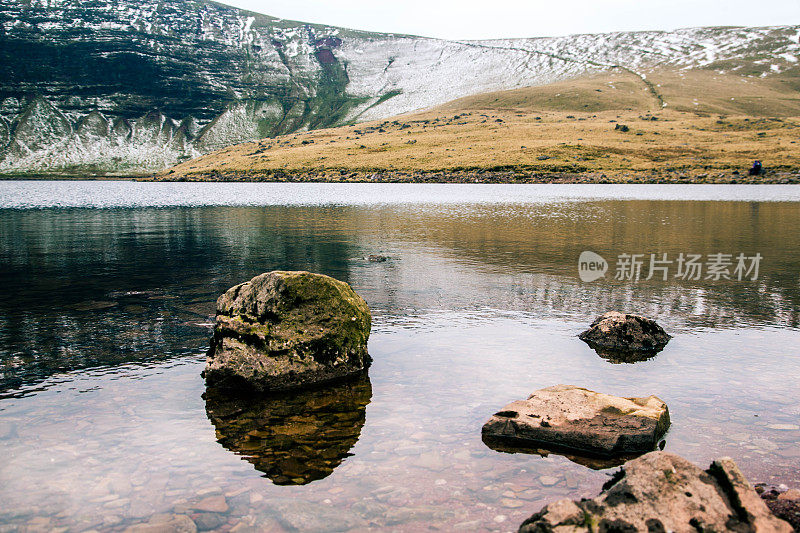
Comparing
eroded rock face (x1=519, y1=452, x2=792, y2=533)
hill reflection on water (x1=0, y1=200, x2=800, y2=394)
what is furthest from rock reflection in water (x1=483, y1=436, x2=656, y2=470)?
hill reflection on water (x1=0, y1=200, x2=800, y2=394)

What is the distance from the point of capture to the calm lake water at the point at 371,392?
32.7 ft

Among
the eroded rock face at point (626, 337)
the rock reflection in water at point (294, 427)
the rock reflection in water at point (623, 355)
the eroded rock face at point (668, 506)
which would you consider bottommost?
the rock reflection in water at point (294, 427)

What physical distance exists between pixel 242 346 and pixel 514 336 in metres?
9.58

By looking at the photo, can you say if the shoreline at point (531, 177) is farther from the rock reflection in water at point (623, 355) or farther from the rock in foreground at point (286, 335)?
the rock in foreground at point (286, 335)

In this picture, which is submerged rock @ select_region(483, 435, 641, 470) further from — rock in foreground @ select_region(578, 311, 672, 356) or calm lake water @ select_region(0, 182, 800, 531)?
rock in foreground @ select_region(578, 311, 672, 356)

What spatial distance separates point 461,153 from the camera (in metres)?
183

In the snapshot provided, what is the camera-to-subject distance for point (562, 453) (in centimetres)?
1176

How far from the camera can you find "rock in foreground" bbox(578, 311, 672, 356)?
1867cm

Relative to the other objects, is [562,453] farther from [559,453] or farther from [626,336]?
[626,336]

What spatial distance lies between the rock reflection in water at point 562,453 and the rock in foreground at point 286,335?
5804 millimetres

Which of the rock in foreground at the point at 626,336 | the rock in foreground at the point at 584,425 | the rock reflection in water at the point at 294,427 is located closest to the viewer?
the rock reflection in water at the point at 294,427

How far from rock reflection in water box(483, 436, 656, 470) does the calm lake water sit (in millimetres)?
212

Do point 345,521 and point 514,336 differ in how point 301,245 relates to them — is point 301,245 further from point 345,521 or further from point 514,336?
point 345,521

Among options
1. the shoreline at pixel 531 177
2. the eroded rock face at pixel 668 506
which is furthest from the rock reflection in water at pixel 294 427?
the shoreline at pixel 531 177
